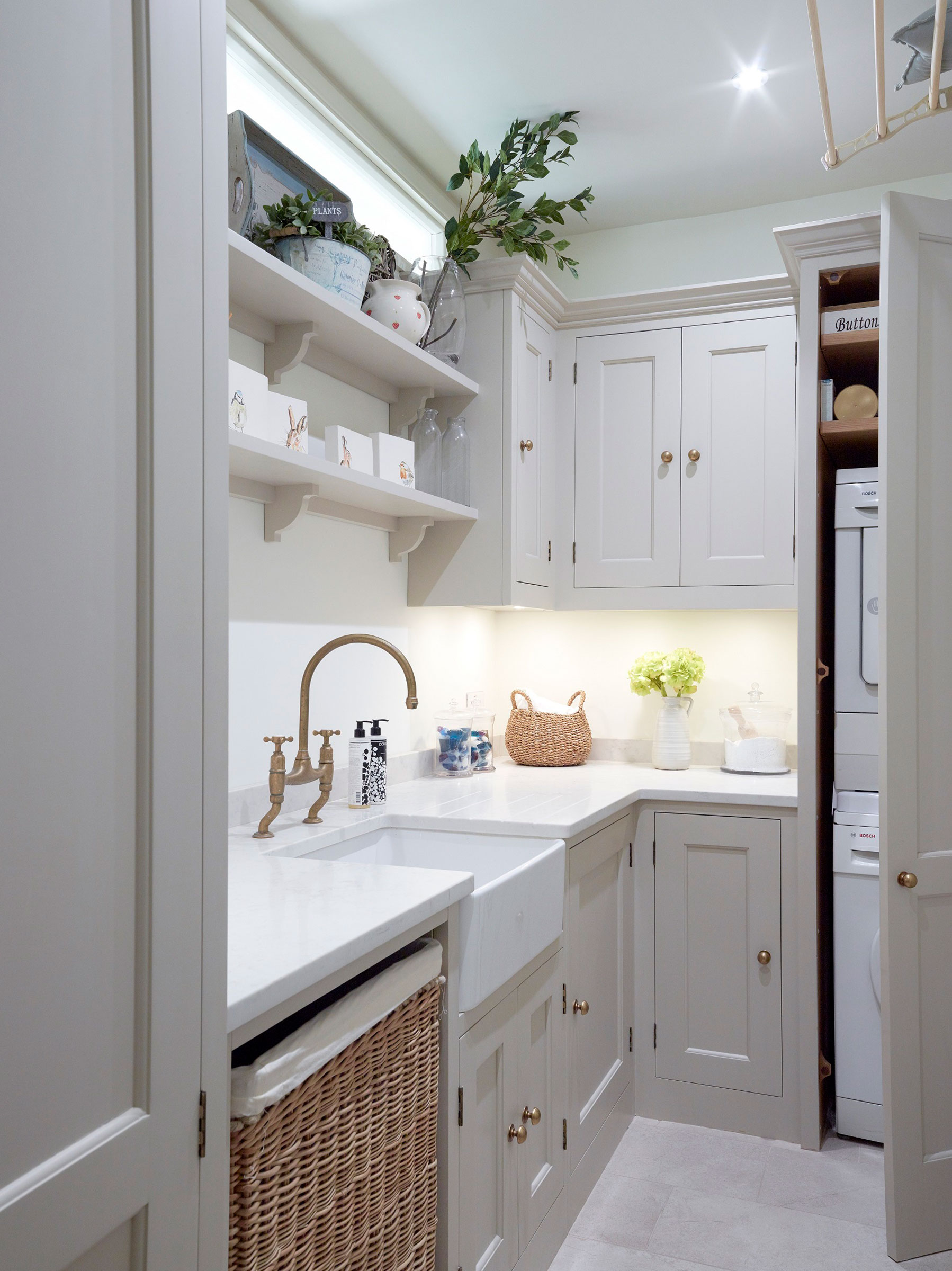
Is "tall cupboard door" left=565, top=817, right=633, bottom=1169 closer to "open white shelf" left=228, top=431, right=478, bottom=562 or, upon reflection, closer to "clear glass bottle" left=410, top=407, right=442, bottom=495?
"open white shelf" left=228, top=431, right=478, bottom=562

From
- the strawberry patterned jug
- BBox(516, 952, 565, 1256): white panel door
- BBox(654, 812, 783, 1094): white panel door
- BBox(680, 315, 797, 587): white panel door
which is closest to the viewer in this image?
BBox(516, 952, 565, 1256): white panel door

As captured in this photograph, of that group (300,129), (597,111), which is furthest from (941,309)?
(300,129)

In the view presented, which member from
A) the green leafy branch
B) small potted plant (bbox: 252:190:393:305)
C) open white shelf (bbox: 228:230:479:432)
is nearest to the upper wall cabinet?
the green leafy branch

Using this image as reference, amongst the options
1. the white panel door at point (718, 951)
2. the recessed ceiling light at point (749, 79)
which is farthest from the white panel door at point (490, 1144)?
the recessed ceiling light at point (749, 79)

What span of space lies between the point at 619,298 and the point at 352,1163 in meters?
2.52

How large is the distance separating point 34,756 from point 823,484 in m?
2.49

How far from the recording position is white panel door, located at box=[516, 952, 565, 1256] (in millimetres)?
1801

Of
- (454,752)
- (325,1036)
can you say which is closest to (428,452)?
(454,752)

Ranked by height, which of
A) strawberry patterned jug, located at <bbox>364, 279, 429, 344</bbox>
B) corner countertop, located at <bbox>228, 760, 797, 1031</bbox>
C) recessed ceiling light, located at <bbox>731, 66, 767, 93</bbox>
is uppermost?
recessed ceiling light, located at <bbox>731, 66, 767, 93</bbox>

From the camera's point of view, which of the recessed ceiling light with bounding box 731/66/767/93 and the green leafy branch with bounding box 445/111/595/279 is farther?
the green leafy branch with bounding box 445/111/595/279

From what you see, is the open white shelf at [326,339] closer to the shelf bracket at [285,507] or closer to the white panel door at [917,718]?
the shelf bracket at [285,507]

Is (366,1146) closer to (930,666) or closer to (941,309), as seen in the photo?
(930,666)

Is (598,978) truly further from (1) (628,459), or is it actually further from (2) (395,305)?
(2) (395,305)

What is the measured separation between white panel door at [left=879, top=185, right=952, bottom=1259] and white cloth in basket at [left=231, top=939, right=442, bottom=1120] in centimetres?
110
